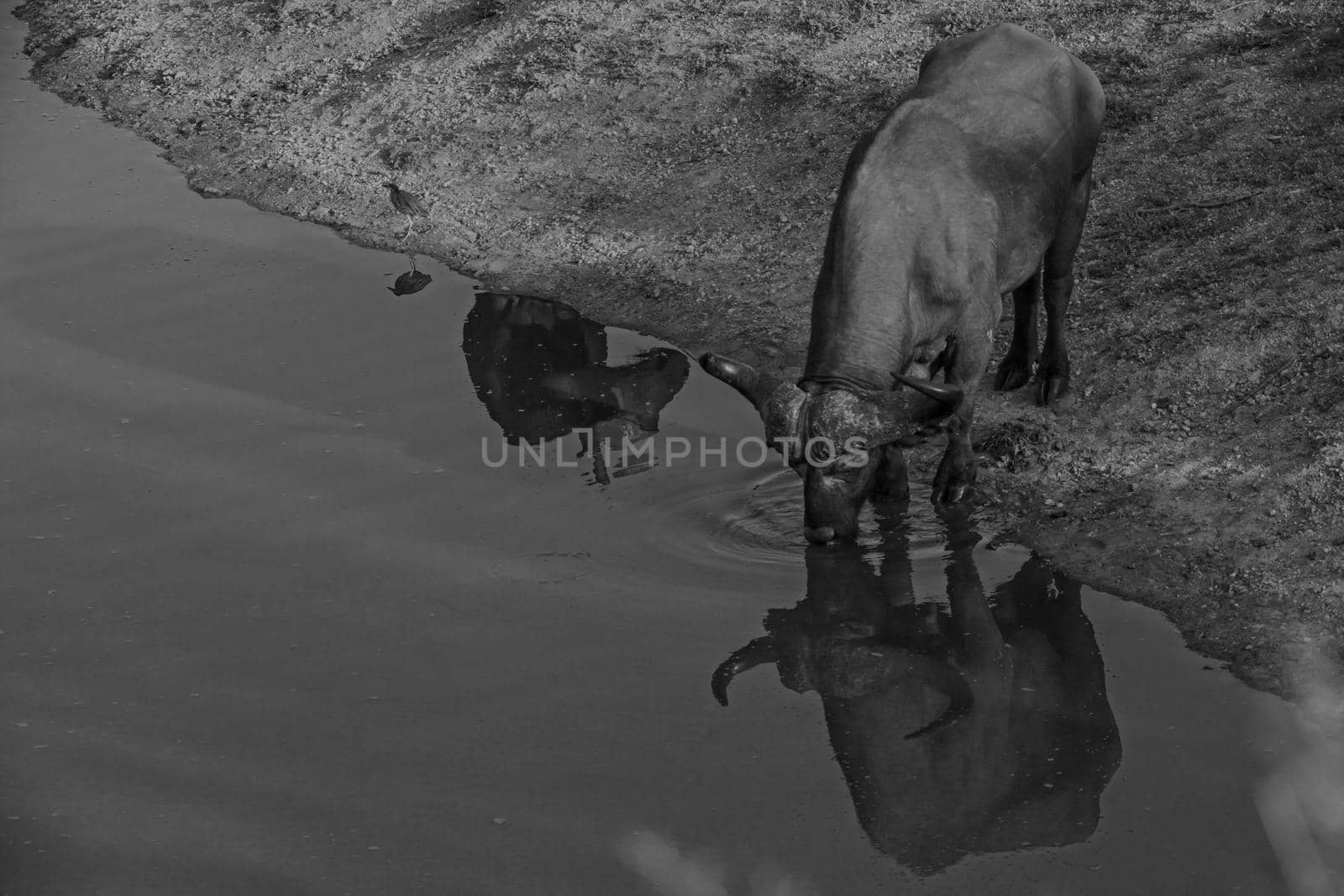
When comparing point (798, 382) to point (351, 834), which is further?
point (798, 382)

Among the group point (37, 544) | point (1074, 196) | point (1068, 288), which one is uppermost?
point (1074, 196)

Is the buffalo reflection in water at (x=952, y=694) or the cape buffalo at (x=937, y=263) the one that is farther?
the cape buffalo at (x=937, y=263)

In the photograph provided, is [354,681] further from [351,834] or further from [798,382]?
[798,382]

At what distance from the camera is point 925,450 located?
9.41 m

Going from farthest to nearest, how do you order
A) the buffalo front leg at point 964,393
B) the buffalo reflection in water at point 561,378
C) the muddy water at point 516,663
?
the buffalo reflection in water at point 561,378
the buffalo front leg at point 964,393
the muddy water at point 516,663

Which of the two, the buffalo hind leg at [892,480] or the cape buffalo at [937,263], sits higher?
the cape buffalo at [937,263]

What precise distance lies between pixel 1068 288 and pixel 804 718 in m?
4.17

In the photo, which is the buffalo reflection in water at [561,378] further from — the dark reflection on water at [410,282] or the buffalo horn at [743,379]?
the buffalo horn at [743,379]

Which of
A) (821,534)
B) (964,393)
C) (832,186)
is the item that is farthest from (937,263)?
(832,186)

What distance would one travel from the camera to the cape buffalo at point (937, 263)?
785cm

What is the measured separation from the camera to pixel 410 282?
12.3 m

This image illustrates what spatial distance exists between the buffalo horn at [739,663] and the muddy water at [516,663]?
3cm

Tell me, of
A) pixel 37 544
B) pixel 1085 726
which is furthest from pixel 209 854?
pixel 1085 726

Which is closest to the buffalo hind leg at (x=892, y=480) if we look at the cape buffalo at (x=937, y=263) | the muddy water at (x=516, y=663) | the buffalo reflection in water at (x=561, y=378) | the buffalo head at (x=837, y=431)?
the cape buffalo at (x=937, y=263)
